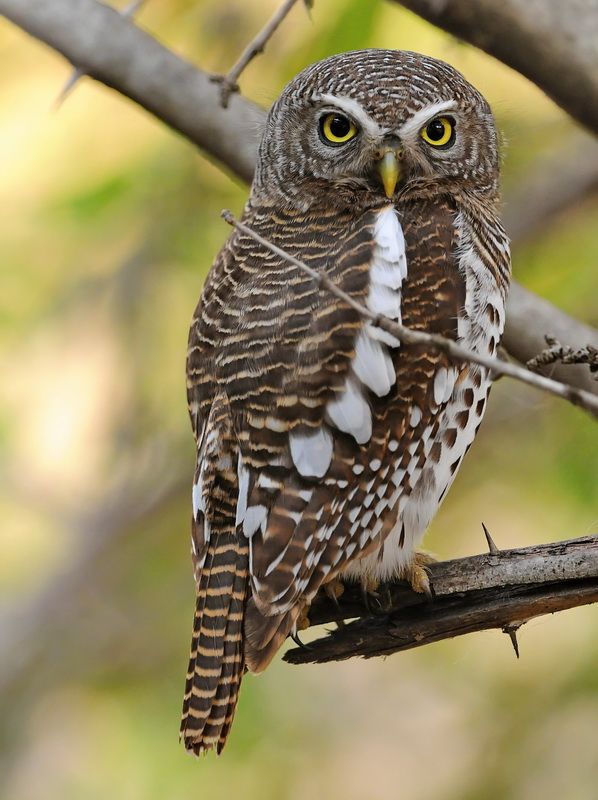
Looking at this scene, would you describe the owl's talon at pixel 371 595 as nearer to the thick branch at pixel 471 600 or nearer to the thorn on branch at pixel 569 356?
the thick branch at pixel 471 600

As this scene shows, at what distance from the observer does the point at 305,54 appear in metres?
5.18

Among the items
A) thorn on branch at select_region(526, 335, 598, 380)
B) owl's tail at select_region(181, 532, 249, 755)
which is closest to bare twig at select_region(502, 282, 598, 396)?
thorn on branch at select_region(526, 335, 598, 380)

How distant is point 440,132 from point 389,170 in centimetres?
34

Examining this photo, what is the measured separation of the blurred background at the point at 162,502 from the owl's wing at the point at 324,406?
2.06 metres

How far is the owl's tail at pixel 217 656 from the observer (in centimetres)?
334

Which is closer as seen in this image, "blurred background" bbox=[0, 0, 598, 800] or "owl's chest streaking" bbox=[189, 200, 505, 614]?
"owl's chest streaking" bbox=[189, 200, 505, 614]

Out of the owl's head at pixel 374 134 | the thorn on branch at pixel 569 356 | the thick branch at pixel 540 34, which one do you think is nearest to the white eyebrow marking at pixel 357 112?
the owl's head at pixel 374 134

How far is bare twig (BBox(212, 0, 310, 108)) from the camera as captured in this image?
3506 millimetres

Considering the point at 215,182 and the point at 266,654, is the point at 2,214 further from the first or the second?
the point at 266,654

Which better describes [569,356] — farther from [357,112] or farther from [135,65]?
[135,65]

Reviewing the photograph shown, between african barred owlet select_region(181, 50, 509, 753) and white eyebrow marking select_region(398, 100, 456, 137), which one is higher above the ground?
white eyebrow marking select_region(398, 100, 456, 137)

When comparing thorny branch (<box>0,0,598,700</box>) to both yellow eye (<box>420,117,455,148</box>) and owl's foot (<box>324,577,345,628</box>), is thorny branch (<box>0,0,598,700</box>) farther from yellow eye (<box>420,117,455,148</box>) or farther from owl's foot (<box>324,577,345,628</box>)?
yellow eye (<box>420,117,455,148</box>)

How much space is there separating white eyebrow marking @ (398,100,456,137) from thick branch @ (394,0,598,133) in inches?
17.9

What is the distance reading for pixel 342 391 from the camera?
131 inches
